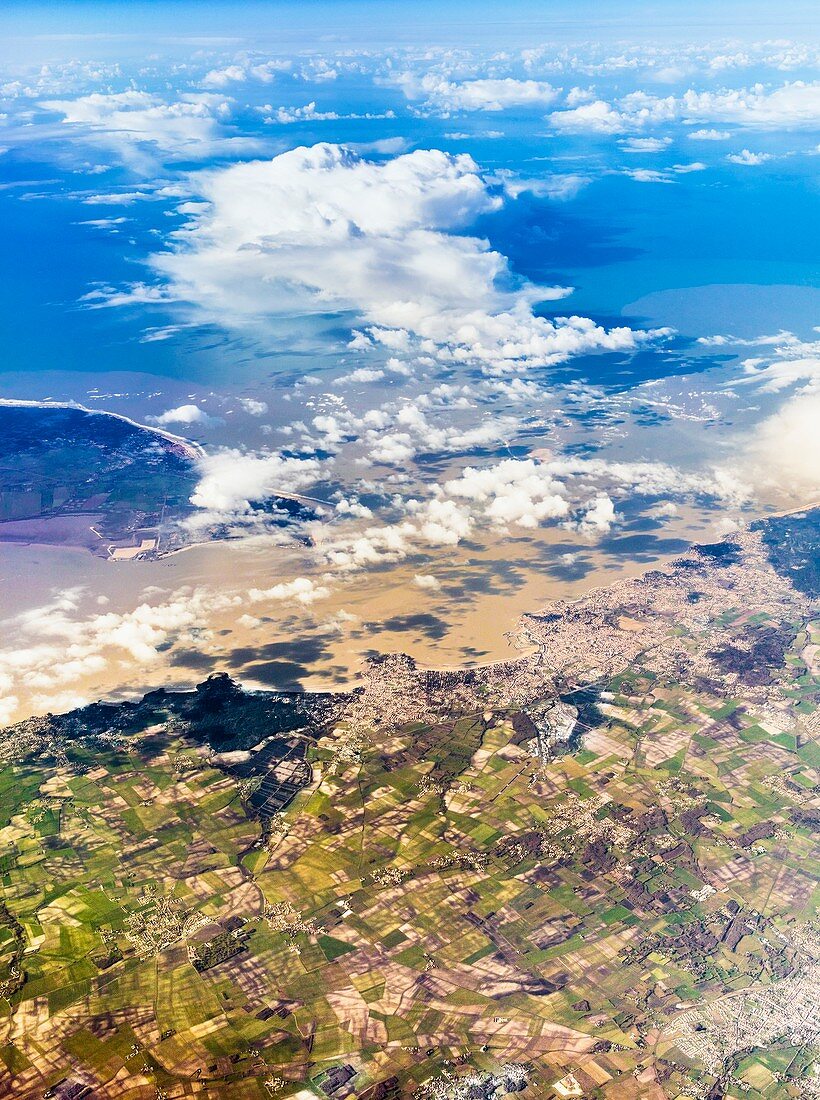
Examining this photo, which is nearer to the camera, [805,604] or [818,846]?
[818,846]

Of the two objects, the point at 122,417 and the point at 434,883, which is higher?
the point at 122,417

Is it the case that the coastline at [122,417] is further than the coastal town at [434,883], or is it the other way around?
the coastline at [122,417]

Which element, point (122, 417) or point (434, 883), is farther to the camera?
point (122, 417)

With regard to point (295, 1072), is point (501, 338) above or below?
above

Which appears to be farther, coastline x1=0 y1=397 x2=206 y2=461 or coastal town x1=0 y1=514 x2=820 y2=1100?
coastline x1=0 y1=397 x2=206 y2=461

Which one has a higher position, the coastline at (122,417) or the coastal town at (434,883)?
the coastline at (122,417)

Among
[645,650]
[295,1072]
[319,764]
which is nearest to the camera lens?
[295,1072]

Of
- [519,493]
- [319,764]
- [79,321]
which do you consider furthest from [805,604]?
[79,321]

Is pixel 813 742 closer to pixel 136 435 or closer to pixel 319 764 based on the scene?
pixel 319 764

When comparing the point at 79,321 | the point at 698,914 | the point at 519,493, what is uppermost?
the point at 79,321

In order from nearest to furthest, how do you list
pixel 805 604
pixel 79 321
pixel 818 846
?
pixel 818 846 < pixel 805 604 < pixel 79 321

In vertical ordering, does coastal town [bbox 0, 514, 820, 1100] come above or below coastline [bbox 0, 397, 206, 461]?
below
